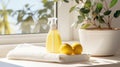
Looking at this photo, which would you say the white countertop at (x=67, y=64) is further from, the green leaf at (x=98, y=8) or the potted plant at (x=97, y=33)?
the green leaf at (x=98, y=8)

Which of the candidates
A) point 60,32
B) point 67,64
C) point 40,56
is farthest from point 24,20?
point 67,64

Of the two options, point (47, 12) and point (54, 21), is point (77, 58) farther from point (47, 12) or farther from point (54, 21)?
point (47, 12)

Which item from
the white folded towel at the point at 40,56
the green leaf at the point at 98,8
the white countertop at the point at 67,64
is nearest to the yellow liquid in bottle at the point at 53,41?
the white folded towel at the point at 40,56

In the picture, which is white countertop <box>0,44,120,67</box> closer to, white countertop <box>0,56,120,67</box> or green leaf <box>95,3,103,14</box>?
white countertop <box>0,56,120,67</box>

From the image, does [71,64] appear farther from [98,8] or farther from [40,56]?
[98,8]

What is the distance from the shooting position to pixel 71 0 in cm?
198

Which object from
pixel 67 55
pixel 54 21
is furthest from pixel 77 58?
pixel 54 21

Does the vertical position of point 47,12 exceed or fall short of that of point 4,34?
it exceeds it

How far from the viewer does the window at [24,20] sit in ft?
6.04

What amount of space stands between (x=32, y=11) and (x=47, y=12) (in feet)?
0.36

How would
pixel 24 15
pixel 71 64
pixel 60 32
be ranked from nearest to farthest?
1. pixel 71 64
2. pixel 24 15
3. pixel 60 32

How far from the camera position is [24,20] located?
1.91 metres

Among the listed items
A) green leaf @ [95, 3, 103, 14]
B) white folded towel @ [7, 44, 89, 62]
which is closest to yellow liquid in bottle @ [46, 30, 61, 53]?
white folded towel @ [7, 44, 89, 62]

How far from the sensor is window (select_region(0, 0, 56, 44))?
184cm
